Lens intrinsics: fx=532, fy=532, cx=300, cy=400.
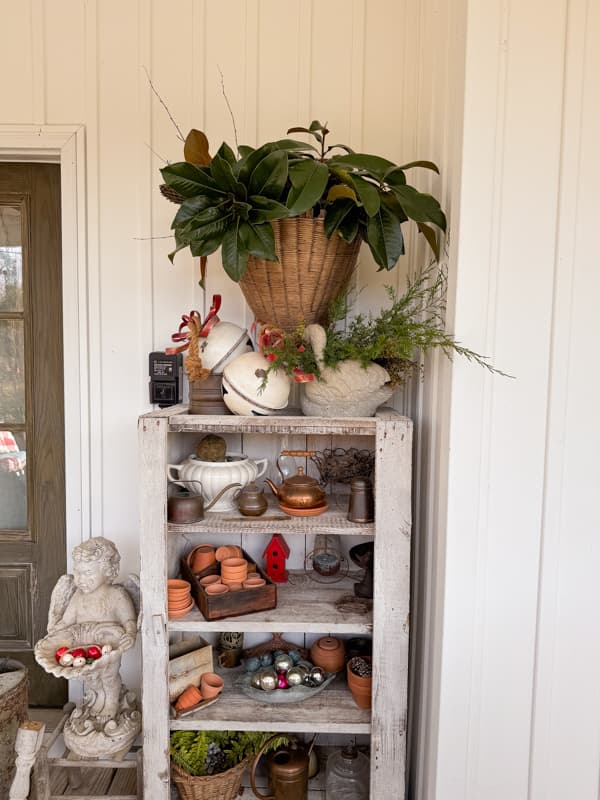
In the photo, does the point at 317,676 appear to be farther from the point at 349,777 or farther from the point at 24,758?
the point at 24,758

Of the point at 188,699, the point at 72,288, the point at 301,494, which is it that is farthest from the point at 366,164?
the point at 188,699

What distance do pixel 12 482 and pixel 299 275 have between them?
136cm

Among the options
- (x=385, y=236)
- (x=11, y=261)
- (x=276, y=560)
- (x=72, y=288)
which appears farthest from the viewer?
(x=11, y=261)

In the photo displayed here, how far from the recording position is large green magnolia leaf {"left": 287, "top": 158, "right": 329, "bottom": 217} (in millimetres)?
1225

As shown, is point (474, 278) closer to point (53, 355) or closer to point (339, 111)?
point (339, 111)

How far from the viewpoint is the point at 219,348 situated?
1494 millimetres

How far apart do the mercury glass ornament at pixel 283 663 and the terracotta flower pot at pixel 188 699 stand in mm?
237

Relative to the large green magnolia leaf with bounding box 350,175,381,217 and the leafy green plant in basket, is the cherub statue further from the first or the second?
the large green magnolia leaf with bounding box 350,175,381,217

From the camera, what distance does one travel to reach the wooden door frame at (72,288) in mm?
1780

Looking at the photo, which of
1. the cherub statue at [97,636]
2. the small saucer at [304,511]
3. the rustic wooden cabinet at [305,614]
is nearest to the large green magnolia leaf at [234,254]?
the rustic wooden cabinet at [305,614]

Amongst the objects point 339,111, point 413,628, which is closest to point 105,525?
point 413,628

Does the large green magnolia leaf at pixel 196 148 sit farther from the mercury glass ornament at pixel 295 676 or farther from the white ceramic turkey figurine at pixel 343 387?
the mercury glass ornament at pixel 295 676

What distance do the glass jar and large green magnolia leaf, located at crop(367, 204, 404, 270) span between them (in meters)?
1.44

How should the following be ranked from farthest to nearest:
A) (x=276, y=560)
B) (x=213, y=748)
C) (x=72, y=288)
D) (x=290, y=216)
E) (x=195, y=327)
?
1. (x=72, y=288)
2. (x=276, y=560)
3. (x=213, y=748)
4. (x=195, y=327)
5. (x=290, y=216)
